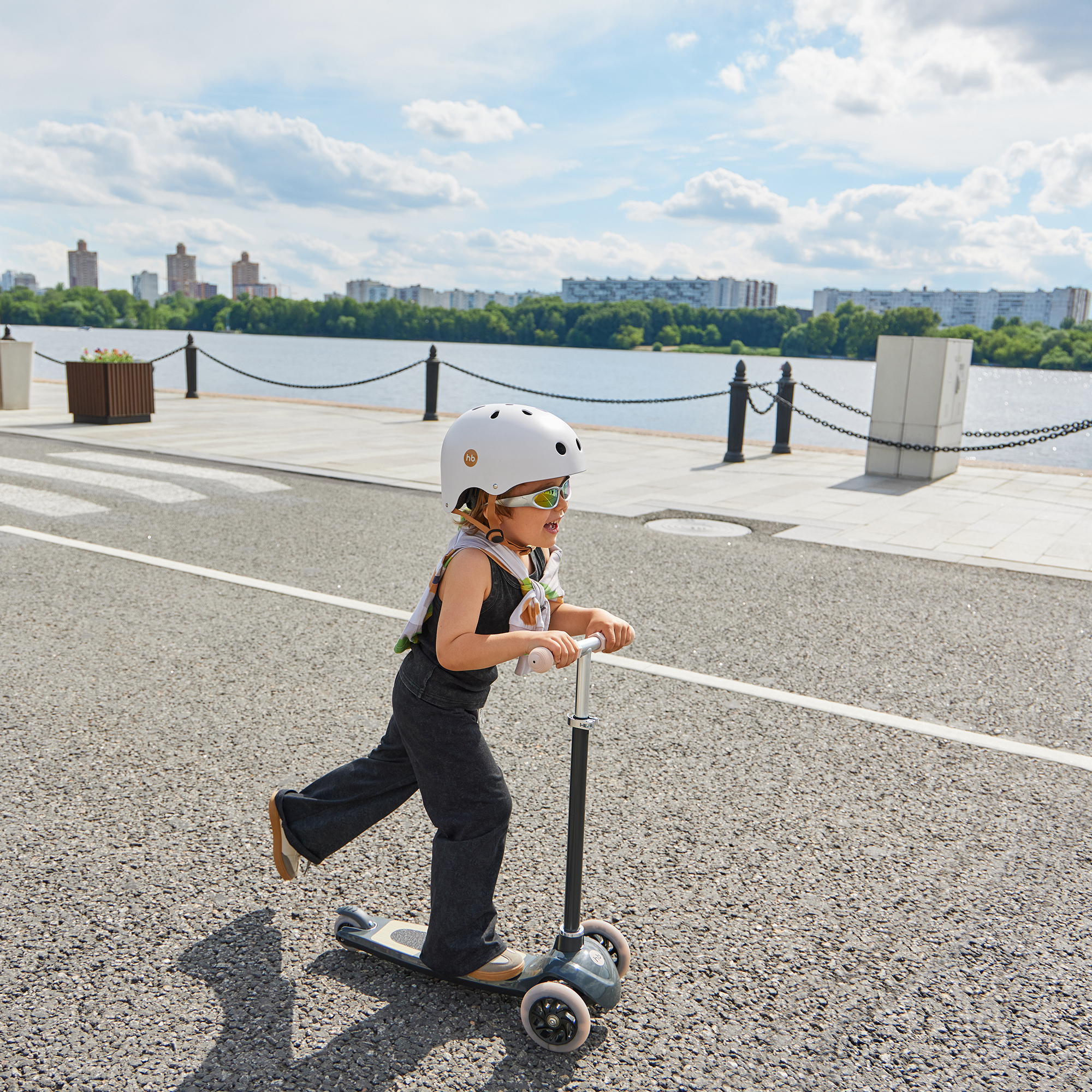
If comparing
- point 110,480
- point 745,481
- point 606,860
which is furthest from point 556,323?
point 606,860

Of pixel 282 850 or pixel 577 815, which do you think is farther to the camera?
pixel 282 850

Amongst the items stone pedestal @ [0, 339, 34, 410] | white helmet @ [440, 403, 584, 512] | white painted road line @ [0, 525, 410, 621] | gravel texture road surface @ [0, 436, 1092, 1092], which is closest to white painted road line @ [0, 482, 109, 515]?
white painted road line @ [0, 525, 410, 621]

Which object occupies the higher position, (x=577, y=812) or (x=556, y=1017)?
(x=577, y=812)

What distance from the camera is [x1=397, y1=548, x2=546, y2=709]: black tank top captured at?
2.51 metres

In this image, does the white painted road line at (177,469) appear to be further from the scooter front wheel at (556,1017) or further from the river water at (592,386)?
the river water at (592,386)

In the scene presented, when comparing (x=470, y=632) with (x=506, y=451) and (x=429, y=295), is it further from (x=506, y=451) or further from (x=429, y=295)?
(x=429, y=295)

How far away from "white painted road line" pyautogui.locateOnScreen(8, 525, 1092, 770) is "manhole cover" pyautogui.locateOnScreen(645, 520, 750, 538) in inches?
136

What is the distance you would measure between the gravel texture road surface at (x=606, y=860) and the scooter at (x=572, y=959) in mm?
66

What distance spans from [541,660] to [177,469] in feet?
35.1

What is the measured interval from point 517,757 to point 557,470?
1936 mm

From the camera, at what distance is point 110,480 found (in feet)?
35.9

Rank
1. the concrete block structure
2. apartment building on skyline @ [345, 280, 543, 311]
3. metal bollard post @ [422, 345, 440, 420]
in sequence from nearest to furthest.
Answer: the concrete block structure < metal bollard post @ [422, 345, 440, 420] < apartment building on skyline @ [345, 280, 543, 311]

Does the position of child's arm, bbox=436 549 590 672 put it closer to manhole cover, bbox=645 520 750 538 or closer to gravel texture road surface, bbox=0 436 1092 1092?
gravel texture road surface, bbox=0 436 1092 1092

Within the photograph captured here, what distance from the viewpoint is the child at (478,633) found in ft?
7.97
